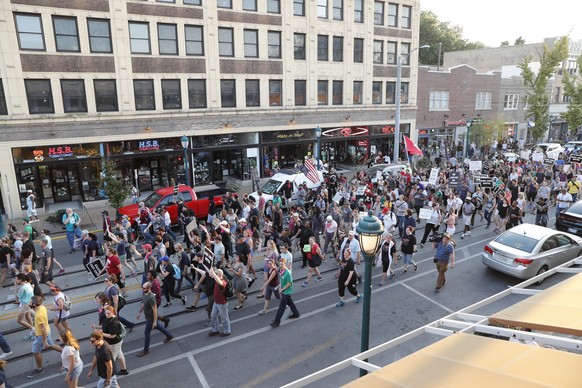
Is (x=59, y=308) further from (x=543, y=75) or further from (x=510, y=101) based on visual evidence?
(x=510, y=101)

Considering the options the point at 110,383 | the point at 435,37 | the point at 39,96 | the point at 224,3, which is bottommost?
the point at 110,383

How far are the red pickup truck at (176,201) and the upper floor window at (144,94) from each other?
28.1 ft

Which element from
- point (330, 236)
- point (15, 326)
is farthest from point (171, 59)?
point (15, 326)

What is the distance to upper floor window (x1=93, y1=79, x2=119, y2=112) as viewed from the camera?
2380 centimetres

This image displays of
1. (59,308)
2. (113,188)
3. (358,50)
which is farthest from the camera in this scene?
(358,50)

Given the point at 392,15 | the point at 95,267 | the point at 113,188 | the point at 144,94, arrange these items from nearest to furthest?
the point at 95,267 → the point at 113,188 → the point at 144,94 → the point at 392,15

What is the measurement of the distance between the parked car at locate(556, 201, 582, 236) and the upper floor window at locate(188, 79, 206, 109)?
Answer: 2079 centimetres

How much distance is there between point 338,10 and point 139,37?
50.1 feet

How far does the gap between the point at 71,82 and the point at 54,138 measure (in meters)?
3.23

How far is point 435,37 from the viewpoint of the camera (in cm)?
6944

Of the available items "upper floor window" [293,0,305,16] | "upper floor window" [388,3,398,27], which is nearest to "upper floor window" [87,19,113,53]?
"upper floor window" [293,0,305,16]

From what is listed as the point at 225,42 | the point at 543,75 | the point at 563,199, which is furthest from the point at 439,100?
the point at 563,199

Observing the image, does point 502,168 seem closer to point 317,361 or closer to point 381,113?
point 381,113

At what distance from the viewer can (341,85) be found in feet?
108
